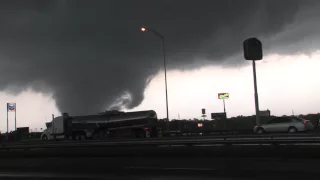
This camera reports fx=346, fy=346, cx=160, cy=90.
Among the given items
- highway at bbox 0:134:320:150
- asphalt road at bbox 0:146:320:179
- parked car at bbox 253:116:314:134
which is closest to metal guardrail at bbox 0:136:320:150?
highway at bbox 0:134:320:150

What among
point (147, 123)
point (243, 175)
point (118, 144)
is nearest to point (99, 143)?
point (118, 144)

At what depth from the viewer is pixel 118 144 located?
20.1 m

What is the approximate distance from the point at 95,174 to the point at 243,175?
488 cm

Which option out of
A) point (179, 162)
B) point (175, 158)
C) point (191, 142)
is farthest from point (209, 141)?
point (179, 162)

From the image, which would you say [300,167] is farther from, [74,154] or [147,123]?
[147,123]

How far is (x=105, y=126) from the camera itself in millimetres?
39625

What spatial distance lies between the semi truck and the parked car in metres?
11.2

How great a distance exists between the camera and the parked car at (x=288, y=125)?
27.3 meters

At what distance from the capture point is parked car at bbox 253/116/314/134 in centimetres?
2731

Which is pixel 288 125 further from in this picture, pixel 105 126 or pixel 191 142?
pixel 105 126

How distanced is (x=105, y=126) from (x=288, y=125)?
20349mm

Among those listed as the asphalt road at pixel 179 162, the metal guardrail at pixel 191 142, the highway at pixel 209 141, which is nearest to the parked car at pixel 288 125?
the highway at pixel 209 141

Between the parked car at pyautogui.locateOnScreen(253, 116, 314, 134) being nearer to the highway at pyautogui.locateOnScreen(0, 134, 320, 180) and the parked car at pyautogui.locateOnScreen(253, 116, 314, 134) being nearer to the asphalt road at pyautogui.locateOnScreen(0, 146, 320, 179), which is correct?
the highway at pyautogui.locateOnScreen(0, 134, 320, 180)

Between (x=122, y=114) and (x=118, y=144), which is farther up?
(x=122, y=114)
